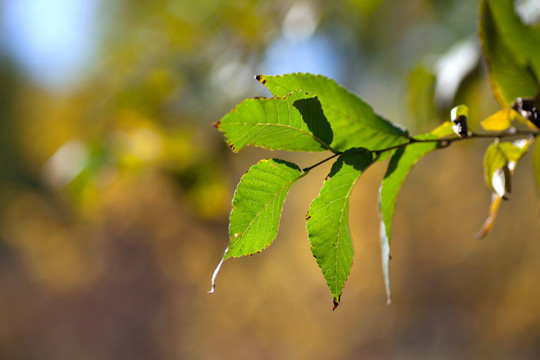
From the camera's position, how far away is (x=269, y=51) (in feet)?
4.14

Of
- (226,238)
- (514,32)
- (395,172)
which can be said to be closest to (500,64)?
(514,32)

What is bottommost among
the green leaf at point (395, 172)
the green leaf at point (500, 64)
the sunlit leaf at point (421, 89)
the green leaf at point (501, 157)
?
the green leaf at point (501, 157)

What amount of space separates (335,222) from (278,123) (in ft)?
0.30

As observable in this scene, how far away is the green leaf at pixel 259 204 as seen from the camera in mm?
359

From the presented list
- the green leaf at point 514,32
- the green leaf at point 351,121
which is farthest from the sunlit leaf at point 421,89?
the green leaf at point 351,121

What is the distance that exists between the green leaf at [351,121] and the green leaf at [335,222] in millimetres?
18

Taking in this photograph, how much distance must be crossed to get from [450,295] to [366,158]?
429cm

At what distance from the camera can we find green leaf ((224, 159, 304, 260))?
0.36 m

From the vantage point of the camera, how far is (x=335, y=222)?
1.23 feet

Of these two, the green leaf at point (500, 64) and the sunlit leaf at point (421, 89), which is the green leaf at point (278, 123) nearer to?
the green leaf at point (500, 64)

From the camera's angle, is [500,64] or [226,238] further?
[226,238]

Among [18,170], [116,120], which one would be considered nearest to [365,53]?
[116,120]

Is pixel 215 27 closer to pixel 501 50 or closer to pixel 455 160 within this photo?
pixel 501 50

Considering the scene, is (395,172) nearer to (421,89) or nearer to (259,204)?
(259,204)
